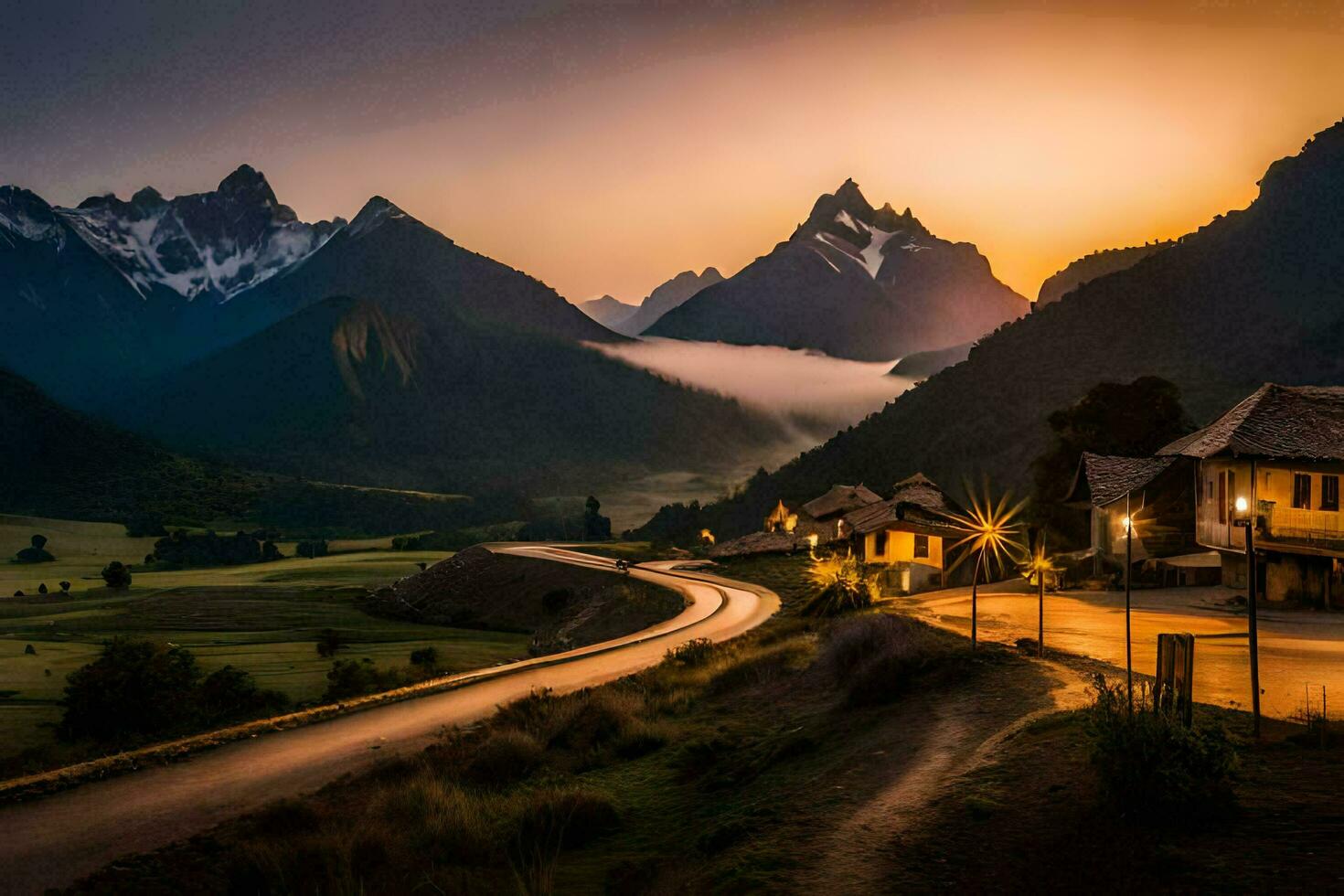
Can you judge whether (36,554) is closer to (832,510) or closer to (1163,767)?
(832,510)

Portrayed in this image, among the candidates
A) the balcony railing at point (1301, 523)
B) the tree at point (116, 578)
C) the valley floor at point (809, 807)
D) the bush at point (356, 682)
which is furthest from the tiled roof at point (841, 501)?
the tree at point (116, 578)

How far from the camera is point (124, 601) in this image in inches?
3770

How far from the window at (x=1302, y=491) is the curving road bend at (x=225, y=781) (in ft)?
90.3

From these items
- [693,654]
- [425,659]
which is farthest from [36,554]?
[693,654]

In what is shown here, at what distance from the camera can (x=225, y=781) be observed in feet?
67.6

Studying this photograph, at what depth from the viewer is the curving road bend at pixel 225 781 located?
→ 1596 centimetres

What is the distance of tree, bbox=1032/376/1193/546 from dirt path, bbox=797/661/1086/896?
175ft

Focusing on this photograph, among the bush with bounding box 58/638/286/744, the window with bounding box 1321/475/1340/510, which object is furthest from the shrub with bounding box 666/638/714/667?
the window with bounding box 1321/475/1340/510

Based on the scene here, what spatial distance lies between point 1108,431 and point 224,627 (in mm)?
72192

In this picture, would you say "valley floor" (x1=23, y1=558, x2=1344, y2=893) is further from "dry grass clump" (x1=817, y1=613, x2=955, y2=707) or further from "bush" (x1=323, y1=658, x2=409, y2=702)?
"bush" (x1=323, y1=658, x2=409, y2=702)

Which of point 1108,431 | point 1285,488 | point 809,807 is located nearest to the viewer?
point 809,807

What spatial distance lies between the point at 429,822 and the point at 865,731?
8096 millimetres

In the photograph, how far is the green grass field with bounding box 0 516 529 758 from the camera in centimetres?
4388

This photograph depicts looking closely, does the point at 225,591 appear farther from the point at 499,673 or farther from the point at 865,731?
the point at 865,731
